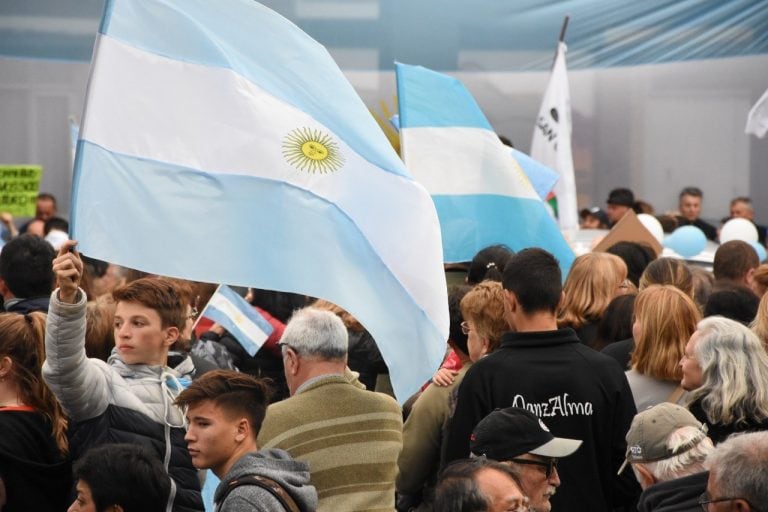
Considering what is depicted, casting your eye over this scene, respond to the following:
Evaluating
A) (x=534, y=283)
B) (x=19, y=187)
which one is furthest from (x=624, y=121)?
(x=534, y=283)

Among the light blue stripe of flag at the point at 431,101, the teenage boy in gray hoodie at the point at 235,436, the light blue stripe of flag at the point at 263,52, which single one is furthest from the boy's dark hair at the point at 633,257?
the teenage boy in gray hoodie at the point at 235,436

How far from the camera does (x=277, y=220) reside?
513 cm

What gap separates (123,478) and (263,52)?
1.96 metres

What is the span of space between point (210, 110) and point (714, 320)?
2.14 m

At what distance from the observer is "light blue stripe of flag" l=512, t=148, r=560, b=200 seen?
32.7 ft

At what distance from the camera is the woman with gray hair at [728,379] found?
5.11 metres

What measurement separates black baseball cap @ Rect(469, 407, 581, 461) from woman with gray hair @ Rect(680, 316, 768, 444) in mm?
801

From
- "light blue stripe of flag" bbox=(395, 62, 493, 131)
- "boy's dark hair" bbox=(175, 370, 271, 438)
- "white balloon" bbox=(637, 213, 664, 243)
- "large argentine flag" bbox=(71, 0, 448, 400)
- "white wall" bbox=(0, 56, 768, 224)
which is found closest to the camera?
"boy's dark hair" bbox=(175, 370, 271, 438)

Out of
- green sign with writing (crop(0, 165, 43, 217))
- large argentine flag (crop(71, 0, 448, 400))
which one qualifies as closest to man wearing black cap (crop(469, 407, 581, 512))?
large argentine flag (crop(71, 0, 448, 400))

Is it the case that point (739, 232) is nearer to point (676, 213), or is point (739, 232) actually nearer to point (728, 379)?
point (676, 213)

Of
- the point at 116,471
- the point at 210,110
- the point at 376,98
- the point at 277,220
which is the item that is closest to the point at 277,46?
the point at 210,110

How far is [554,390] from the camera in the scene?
5.22 meters

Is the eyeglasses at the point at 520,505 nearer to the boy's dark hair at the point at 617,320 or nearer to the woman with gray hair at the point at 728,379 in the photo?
the woman with gray hair at the point at 728,379

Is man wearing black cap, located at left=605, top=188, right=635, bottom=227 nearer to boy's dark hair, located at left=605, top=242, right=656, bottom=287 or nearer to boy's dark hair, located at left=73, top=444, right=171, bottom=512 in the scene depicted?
boy's dark hair, located at left=605, top=242, right=656, bottom=287
